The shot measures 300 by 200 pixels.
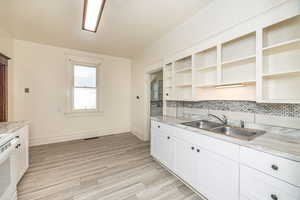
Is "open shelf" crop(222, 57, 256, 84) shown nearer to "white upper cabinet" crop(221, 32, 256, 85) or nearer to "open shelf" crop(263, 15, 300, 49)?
"white upper cabinet" crop(221, 32, 256, 85)

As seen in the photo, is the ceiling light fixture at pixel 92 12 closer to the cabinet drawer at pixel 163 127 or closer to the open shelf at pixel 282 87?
the cabinet drawer at pixel 163 127

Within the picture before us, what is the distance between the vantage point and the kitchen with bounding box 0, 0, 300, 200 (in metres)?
1.33

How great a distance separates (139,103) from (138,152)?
1645mm

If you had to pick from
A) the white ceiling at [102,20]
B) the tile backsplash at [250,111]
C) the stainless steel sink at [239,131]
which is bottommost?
the stainless steel sink at [239,131]

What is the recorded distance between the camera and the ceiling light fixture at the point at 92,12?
174cm

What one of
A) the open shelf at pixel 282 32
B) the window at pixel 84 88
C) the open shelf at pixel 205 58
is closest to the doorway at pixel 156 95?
the window at pixel 84 88

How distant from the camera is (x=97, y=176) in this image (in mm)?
2127

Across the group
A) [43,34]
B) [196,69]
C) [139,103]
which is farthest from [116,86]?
[196,69]

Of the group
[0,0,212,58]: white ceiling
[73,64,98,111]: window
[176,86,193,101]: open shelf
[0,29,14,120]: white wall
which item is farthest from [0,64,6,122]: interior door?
[176,86,193,101]: open shelf

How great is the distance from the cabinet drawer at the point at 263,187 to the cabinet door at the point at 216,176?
0.23ft

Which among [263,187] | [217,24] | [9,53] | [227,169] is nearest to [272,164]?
[263,187]

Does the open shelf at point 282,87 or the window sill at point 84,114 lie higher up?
the open shelf at point 282,87

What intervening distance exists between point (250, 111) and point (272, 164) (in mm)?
899

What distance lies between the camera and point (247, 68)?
68.7 inches
